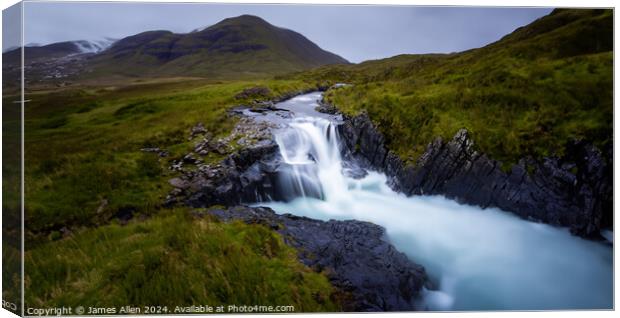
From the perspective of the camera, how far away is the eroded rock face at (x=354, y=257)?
5211 millimetres

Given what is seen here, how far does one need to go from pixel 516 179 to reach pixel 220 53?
655 centimetres

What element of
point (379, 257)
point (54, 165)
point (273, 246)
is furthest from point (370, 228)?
point (54, 165)

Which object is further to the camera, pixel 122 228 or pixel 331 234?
pixel 331 234

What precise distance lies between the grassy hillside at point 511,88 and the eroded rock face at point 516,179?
0.23 metres

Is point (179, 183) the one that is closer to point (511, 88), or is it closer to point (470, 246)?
point (470, 246)

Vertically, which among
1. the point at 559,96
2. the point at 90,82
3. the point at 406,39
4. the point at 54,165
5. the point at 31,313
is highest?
the point at 406,39

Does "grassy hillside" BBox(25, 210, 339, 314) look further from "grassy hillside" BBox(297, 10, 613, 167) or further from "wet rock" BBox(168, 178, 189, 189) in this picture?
"grassy hillside" BBox(297, 10, 613, 167)

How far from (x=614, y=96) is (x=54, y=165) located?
9491 millimetres

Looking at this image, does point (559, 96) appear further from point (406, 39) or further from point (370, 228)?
point (370, 228)

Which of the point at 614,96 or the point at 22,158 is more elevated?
the point at 614,96

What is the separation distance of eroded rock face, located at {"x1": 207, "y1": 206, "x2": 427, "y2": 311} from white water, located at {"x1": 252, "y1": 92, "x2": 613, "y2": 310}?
0.27 metres

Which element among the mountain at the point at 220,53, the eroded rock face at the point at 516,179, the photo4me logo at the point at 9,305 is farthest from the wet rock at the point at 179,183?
the eroded rock face at the point at 516,179

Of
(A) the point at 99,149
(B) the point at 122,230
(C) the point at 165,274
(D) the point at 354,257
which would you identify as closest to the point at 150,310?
(C) the point at 165,274

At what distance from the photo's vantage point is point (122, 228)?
5516 millimetres
